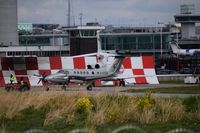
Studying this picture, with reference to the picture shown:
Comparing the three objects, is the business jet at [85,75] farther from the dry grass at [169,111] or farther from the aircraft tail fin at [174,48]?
the aircraft tail fin at [174,48]

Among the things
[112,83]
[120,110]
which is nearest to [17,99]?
[120,110]

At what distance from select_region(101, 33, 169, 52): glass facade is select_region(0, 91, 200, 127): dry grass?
11200cm

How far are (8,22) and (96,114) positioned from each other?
10705cm

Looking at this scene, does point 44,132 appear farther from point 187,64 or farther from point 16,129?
point 187,64

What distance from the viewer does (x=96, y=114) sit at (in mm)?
16094

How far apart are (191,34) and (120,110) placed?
151 m

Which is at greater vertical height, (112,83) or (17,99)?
(17,99)

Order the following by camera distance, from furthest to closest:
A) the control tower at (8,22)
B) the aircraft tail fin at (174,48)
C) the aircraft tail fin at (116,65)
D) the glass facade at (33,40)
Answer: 1. the glass facade at (33,40)
2. the aircraft tail fin at (174,48)
3. the control tower at (8,22)
4. the aircraft tail fin at (116,65)

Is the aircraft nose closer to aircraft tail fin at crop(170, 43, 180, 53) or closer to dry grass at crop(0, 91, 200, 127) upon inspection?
dry grass at crop(0, 91, 200, 127)

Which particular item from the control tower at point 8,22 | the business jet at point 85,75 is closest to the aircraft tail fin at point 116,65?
the business jet at point 85,75

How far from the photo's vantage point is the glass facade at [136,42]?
132 m

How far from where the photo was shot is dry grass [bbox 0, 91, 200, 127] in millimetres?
15828

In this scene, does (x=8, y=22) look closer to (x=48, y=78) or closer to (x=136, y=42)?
(x=136, y=42)

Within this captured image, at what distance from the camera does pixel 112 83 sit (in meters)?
53.4
